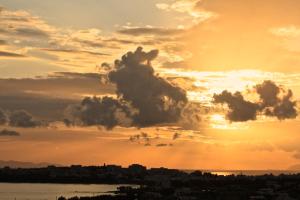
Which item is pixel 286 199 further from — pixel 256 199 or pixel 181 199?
pixel 181 199

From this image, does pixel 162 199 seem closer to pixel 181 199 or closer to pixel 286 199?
pixel 181 199

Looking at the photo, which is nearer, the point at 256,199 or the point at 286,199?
Answer: the point at 286,199

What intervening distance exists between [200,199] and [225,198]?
26.4ft

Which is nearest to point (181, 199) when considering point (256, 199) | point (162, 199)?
point (162, 199)

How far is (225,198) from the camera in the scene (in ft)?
653

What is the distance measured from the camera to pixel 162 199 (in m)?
199

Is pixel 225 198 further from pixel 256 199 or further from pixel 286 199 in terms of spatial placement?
pixel 286 199

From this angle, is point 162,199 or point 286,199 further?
point 162,199

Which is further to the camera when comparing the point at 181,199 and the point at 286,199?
the point at 181,199

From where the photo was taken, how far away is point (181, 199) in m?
195

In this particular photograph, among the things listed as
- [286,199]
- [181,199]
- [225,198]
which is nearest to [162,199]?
[181,199]

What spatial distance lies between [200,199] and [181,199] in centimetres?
720

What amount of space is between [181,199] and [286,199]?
33736 mm

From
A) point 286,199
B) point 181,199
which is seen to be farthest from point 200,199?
point 286,199
